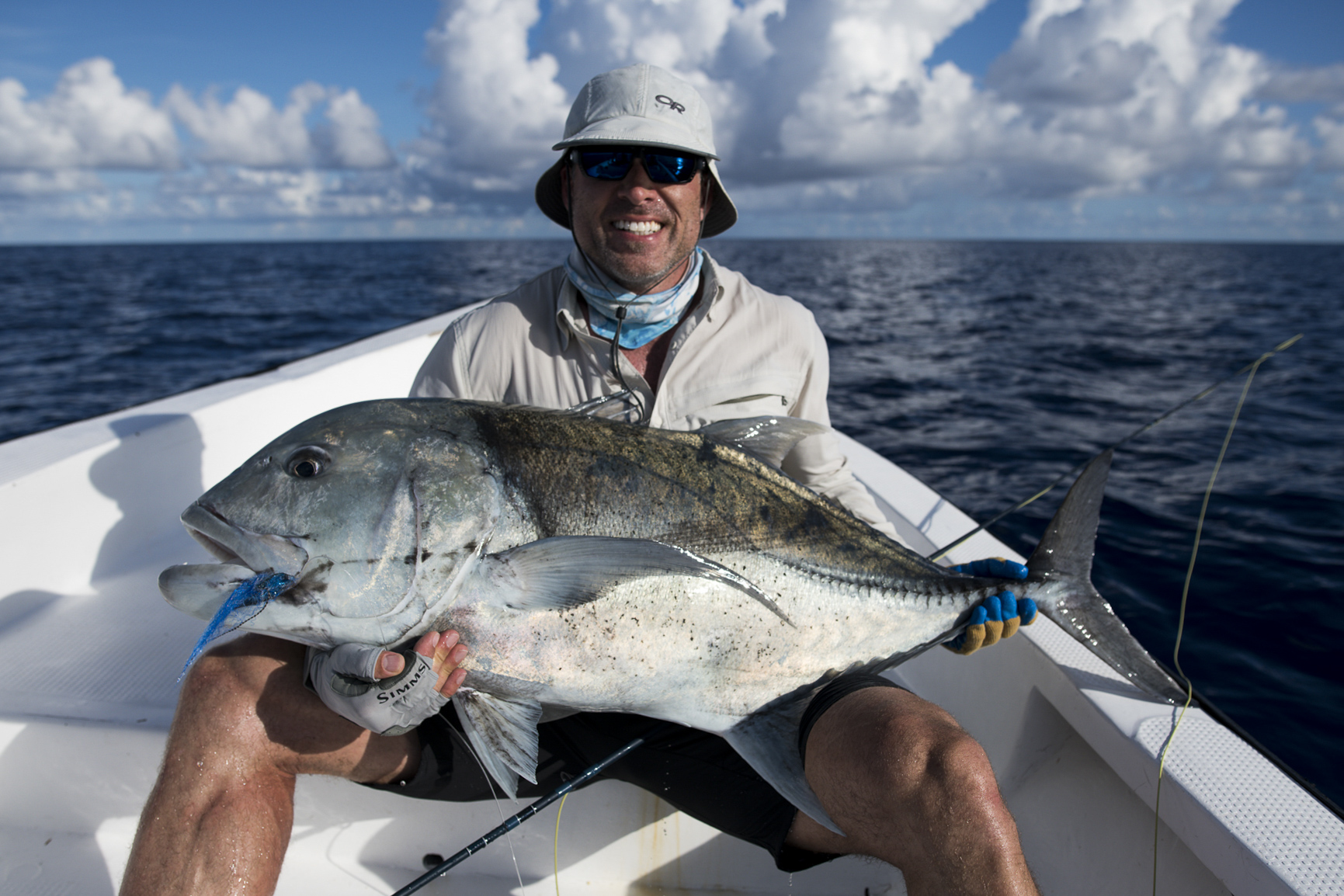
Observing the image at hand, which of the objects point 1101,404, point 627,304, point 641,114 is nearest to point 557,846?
point 627,304

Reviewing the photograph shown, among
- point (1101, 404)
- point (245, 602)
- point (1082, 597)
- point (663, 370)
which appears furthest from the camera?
point (1101, 404)

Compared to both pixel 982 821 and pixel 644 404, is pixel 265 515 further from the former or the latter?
pixel 982 821

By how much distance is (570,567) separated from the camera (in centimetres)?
154

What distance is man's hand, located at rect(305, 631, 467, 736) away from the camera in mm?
1519

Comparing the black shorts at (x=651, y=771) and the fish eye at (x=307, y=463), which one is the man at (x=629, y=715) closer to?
the black shorts at (x=651, y=771)

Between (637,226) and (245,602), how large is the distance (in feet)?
5.17

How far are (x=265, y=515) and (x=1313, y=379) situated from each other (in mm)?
15299

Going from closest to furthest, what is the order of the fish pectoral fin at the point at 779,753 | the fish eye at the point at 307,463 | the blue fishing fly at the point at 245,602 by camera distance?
the blue fishing fly at the point at 245,602, the fish eye at the point at 307,463, the fish pectoral fin at the point at 779,753

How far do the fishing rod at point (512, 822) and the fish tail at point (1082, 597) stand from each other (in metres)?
1.21

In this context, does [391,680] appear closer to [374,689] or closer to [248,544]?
[374,689]

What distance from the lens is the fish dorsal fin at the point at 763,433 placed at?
1943 mm

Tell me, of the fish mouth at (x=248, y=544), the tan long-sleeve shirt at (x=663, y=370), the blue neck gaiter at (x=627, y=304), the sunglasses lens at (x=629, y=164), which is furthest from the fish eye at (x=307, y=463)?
the sunglasses lens at (x=629, y=164)

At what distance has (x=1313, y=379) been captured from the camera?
1195cm

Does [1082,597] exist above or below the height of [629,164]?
below
